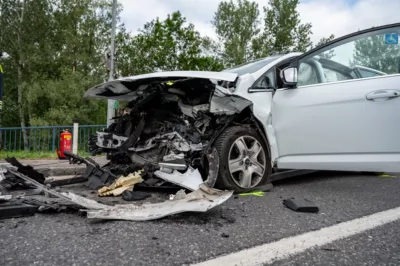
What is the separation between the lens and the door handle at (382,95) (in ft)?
9.37

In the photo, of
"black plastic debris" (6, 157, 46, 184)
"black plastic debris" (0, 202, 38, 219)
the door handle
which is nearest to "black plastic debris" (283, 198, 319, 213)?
the door handle

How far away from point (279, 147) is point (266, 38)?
1060 inches

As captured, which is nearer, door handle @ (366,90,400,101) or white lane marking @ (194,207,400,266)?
white lane marking @ (194,207,400,266)

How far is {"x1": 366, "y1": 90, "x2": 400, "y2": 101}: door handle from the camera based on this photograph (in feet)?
9.37

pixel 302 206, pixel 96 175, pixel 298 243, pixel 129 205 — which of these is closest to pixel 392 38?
pixel 302 206

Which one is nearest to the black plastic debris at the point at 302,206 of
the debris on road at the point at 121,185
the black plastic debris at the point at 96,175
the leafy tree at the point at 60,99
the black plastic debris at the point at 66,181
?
the debris on road at the point at 121,185

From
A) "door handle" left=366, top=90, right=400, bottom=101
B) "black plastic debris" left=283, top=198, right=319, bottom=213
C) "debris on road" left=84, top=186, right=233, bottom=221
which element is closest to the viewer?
"debris on road" left=84, top=186, right=233, bottom=221

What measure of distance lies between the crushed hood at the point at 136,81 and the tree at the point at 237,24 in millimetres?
25468

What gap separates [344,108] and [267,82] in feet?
3.02

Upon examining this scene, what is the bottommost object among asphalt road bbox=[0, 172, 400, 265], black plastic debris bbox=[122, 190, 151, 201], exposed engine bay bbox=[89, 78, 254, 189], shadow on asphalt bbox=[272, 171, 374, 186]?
shadow on asphalt bbox=[272, 171, 374, 186]

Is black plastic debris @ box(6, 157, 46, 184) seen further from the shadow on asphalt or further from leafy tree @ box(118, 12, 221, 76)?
leafy tree @ box(118, 12, 221, 76)

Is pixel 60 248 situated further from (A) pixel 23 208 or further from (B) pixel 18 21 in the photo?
(B) pixel 18 21

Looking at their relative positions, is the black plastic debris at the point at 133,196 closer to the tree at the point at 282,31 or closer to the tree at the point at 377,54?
the tree at the point at 377,54

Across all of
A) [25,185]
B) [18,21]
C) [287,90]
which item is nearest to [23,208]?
[25,185]
